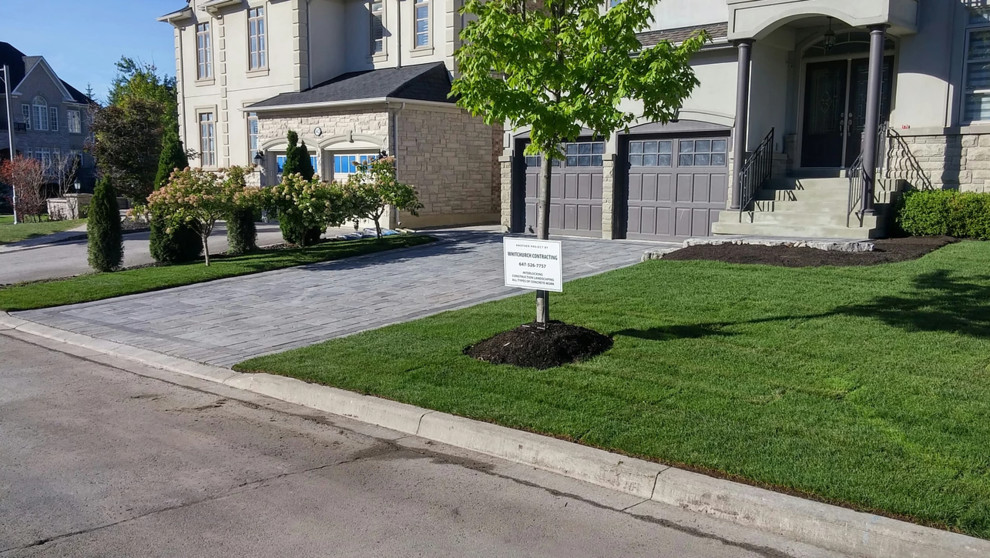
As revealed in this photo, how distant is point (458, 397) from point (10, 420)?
3920mm

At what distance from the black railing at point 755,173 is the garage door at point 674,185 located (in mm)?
692

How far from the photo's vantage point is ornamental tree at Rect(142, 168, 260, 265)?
15.7m

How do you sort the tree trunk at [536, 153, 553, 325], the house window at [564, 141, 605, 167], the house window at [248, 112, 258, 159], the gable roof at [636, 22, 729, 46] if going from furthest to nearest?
1. the house window at [248, 112, 258, 159]
2. the house window at [564, 141, 605, 167]
3. the gable roof at [636, 22, 729, 46]
4. the tree trunk at [536, 153, 553, 325]

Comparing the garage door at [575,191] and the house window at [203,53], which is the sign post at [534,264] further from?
the house window at [203,53]

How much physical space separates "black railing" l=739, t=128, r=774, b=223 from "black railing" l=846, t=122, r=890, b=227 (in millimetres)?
1601

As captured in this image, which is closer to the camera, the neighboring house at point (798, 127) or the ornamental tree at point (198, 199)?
the neighboring house at point (798, 127)

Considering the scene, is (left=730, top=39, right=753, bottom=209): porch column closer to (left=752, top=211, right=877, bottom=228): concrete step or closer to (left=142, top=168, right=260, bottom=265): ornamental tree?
(left=752, top=211, right=877, bottom=228): concrete step

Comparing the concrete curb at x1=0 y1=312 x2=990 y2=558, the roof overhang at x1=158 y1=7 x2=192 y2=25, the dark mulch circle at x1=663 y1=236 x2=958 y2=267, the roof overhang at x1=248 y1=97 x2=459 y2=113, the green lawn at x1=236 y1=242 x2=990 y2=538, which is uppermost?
the roof overhang at x1=158 y1=7 x2=192 y2=25

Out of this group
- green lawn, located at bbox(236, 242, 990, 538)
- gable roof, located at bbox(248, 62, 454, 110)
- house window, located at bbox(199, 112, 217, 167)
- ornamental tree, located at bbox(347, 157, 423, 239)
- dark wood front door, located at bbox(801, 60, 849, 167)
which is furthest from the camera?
house window, located at bbox(199, 112, 217, 167)

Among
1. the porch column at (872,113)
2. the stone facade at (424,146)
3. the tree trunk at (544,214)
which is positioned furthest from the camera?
the stone facade at (424,146)

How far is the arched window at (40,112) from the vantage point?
5331 cm

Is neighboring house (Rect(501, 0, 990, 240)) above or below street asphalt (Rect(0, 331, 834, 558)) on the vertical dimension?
above

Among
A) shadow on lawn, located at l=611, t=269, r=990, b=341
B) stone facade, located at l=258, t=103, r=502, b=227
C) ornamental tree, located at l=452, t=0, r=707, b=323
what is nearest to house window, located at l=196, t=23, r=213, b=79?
stone facade, located at l=258, t=103, r=502, b=227

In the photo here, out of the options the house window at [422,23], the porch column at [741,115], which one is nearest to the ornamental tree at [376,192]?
the house window at [422,23]
